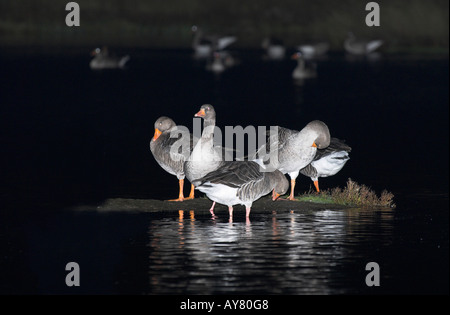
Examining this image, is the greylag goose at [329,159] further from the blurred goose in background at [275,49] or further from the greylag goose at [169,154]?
the blurred goose in background at [275,49]

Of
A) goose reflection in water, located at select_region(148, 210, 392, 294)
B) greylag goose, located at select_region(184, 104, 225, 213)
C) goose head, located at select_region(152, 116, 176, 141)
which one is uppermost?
goose head, located at select_region(152, 116, 176, 141)

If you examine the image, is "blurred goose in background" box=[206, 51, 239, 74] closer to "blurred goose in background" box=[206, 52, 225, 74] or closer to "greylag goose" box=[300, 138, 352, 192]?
"blurred goose in background" box=[206, 52, 225, 74]

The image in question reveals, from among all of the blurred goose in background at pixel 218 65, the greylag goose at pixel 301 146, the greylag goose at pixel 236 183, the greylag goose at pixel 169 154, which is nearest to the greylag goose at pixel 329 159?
the greylag goose at pixel 301 146

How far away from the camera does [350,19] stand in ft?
291

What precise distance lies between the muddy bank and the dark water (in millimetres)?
657

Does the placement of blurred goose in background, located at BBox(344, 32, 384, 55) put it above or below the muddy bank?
→ above

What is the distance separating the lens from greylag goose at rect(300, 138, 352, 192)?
25.0 meters

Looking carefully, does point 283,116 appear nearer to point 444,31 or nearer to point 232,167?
point 232,167

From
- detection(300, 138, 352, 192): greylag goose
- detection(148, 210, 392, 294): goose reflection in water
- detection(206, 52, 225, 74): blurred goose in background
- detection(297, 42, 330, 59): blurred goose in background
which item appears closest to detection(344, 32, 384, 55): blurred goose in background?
detection(297, 42, 330, 59): blurred goose in background

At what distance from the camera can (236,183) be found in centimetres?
2083

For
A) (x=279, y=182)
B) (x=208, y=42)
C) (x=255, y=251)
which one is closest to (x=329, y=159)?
(x=279, y=182)

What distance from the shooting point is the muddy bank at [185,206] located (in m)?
23.1

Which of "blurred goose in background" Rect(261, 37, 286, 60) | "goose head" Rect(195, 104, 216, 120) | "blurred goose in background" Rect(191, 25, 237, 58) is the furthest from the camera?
"blurred goose in background" Rect(191, 25, 237, 58)

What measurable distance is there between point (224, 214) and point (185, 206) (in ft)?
4.11
